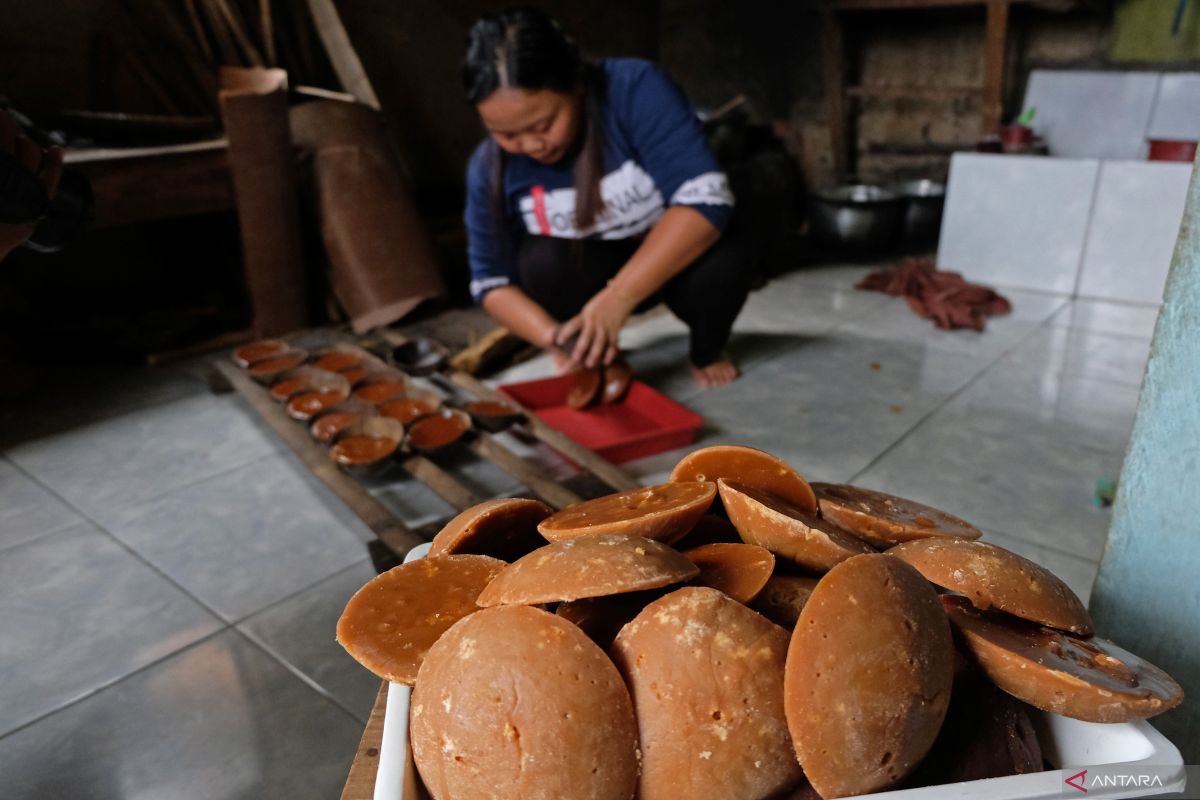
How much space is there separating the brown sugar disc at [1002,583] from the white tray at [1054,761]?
0.29 ft

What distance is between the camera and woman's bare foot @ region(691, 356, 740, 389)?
2.55 metres

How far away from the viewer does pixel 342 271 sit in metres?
3.06

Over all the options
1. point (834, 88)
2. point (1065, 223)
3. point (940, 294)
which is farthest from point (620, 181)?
point (834, 88)

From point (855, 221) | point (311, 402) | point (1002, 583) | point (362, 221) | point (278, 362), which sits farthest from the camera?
point (855, 221)

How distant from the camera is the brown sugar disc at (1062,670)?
66 cm

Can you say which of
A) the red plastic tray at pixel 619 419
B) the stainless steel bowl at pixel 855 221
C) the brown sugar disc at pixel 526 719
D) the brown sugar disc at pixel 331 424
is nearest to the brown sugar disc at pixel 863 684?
the brown sugar disc at pixel 526 719

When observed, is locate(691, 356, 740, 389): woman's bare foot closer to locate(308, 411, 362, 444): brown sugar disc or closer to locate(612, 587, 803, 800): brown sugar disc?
locate(308, 411, 362, 444): brown sugar disc

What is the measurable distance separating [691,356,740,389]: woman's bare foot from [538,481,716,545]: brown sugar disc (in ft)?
5.49

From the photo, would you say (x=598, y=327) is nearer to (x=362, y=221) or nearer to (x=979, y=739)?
(x=362, y=221)

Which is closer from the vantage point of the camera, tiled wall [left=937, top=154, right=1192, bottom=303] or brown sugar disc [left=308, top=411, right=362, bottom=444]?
brown sugar disc [left=308, top=411, right=362, bottom=444]

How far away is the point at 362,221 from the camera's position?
119 inches

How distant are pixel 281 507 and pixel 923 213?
3.43 m

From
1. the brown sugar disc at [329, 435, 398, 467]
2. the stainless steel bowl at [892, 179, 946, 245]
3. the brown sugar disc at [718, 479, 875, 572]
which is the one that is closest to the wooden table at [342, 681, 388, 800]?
the brown sugar disc at [718, 479, 875, 572]

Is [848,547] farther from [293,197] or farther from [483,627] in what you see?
[293,197]
